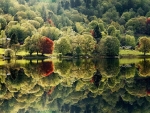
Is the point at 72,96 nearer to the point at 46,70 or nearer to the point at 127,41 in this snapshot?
the point at 46,70

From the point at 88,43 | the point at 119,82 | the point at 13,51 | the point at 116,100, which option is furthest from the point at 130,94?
the point at 88,43

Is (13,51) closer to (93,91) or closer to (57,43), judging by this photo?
(57,43)

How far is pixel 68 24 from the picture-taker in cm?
19188

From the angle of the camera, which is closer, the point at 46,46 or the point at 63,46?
the point at 63,46

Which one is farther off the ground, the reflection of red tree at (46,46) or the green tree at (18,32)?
the green tree at (18,32)

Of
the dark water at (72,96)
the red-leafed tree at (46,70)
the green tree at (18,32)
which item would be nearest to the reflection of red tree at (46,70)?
the red-leafed tree at (46,70)

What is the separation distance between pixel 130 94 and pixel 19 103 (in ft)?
38.0

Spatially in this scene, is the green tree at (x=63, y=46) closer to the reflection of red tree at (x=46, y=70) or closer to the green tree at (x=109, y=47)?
the green tree at (x=109, y=47)

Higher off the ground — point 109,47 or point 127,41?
point 127,41

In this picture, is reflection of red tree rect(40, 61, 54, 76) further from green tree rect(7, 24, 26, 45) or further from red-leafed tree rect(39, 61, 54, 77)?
green tree rect(7, 24, 26, 45)

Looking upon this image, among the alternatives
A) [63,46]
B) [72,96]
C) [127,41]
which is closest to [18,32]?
[63,46]

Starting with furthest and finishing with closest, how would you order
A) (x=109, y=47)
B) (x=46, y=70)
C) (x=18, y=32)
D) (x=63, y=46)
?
(x=18, y=32)
(x=109, y=47)
(x=63, y=46)
(x=46, y=70)

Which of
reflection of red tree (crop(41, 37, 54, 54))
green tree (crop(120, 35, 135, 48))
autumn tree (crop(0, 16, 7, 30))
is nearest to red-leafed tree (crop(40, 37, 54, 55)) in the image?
reflection of red tree (crop(41, 37, 54, 54))

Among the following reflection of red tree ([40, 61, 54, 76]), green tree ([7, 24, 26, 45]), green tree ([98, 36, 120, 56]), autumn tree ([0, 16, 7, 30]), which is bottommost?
reflection of red tree ([40, 61, 54, 76])
